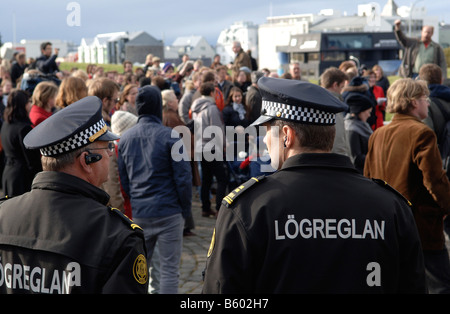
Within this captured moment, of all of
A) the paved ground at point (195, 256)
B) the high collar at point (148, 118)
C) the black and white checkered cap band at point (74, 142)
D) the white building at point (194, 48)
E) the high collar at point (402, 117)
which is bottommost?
the paved ground at point (195, 256)

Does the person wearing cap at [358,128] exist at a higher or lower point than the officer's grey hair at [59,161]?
lower

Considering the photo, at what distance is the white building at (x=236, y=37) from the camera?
13512cm

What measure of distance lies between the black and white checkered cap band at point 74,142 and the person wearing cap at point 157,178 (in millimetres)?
2672

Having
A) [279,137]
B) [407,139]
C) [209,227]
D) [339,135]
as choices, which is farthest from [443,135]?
[279,137]

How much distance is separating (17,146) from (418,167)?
15.5 feet

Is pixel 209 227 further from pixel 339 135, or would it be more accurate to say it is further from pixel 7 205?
pixel 7 205

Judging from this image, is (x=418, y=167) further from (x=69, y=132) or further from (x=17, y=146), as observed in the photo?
(x=17, y=146)

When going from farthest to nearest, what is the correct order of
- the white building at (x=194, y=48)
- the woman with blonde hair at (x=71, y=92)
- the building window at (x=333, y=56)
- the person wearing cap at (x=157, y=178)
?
the white building at (x=194, y=48)
the building window at (x=333, y=56)
the woman with blonde hair at (x=71, y=92)
the person wearing cap at (x=157, y=178)

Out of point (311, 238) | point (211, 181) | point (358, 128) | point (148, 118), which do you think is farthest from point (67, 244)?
point (211, 181)

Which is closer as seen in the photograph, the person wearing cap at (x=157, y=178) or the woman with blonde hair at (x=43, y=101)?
the person wearing cap at (x=157, y=178)

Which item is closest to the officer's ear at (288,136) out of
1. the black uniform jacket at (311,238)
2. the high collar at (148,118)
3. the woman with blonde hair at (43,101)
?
the black uniform jacket at (311,238)

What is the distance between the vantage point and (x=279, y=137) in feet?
9.09

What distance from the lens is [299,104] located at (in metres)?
2.71

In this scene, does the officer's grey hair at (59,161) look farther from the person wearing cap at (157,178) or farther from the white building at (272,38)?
the white building at (272,38)
